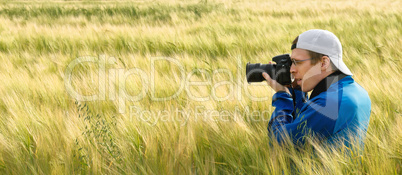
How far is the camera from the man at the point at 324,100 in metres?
1.40

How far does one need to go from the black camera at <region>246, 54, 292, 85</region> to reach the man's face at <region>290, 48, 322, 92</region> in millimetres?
104

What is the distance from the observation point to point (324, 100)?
4.61 ft

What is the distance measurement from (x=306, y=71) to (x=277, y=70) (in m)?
0.21

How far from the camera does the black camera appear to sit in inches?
69.7

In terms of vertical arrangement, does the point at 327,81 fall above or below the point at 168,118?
above

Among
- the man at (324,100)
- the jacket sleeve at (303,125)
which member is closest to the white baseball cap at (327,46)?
the man at (324,100)

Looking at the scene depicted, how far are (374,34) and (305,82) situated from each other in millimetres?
3797

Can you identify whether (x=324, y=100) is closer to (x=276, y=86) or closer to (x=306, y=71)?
(x=306, y=71)

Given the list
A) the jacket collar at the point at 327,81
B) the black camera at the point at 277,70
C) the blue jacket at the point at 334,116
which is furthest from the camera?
the black camera at the point at 277,70

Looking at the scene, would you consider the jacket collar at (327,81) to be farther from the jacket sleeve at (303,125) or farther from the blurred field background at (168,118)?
the blurred field background at (168,118)

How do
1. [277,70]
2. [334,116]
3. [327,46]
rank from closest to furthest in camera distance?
[334,116]
[327,46]
[277,70]

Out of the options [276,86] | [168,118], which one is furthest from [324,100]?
[168,118]

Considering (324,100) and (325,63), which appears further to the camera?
(325,63)

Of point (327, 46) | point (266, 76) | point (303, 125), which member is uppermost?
point (327, 46)
